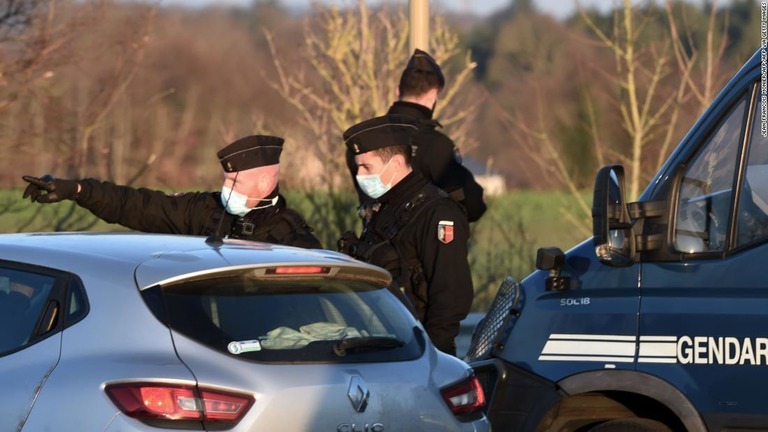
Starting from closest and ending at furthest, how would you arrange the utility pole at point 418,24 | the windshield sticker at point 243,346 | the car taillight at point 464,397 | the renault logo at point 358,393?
the windshield sticker at point 243,346 → the renault logo at point 358,393 → the car taillight at point 464,397 → the utility pole at point 418,24

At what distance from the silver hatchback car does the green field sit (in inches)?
226

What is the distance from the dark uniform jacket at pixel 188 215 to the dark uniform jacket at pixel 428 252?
38 centimetres

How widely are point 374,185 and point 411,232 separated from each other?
32 centimetres

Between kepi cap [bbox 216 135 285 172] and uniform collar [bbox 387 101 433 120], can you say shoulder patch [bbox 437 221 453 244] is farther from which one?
uniform collar [bbox 387 101 433 120]

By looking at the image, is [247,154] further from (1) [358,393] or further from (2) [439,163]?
(1) [358,393]

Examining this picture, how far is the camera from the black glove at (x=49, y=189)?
6383mm

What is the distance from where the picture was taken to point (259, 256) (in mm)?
4617

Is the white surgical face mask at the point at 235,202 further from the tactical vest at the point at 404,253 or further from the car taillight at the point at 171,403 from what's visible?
the car taillight at the point at 171,403

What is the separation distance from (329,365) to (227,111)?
156 ft

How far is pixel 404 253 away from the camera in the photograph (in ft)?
20.9

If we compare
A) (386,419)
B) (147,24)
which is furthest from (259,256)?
(147,24)

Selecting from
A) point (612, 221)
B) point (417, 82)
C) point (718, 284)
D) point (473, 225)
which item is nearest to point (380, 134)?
point (417, 82)

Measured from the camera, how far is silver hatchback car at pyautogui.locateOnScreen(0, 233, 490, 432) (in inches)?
162

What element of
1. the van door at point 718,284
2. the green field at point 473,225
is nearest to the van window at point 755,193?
the van door at point 718,284
